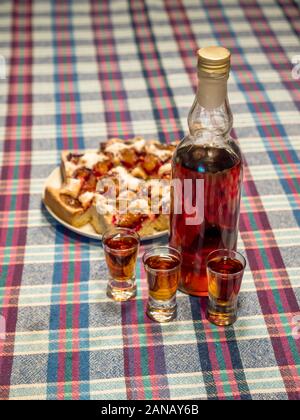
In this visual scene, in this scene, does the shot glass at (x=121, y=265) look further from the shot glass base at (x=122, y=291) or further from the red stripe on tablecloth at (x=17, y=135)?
the red stripe on tablecloth at (x=17, y=135)

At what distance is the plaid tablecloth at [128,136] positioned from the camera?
4.00ft

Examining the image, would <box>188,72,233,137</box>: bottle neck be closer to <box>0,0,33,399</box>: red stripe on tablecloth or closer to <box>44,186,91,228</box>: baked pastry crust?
A: <box>44,186,91,228</box>: baked pastry crust

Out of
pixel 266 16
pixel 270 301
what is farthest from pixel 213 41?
pixel 270 301

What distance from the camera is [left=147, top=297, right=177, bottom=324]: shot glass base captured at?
51.7 inches

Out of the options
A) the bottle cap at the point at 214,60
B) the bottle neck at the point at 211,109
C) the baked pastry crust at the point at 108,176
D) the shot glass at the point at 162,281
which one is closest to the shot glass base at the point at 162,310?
the shot glass at the point at 162,281

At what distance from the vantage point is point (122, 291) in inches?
53.8

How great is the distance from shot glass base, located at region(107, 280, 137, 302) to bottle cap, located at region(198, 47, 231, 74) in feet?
1.47

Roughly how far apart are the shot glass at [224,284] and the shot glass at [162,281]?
62 mm

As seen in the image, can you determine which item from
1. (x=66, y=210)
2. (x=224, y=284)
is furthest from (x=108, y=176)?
(x=224, y=284)

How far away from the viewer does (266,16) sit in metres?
2.56

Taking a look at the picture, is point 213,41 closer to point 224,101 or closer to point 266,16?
point 266,16

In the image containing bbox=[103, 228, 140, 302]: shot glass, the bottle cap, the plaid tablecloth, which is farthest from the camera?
bbox=[103, 228, 140, 302]: shot glass

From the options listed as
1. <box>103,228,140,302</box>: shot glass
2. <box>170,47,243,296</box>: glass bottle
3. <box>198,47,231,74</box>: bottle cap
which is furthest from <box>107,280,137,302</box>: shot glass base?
<box>198,47,231,74</box>: bottle cap

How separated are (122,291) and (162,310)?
0.10 m
